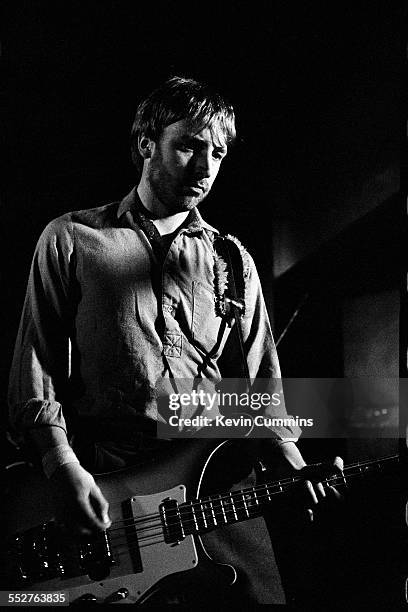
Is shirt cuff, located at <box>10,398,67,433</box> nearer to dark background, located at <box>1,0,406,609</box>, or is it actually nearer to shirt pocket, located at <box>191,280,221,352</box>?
Answer: dark background, located at <box>1,0,406,609</box>

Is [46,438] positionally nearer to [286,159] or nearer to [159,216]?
[159,216]

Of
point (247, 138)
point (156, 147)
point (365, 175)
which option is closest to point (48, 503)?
point (156, 147)

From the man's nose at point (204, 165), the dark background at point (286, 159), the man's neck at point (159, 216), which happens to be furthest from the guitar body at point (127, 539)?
the man's nose at point (204, 165)

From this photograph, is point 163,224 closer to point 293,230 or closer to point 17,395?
point 293,230

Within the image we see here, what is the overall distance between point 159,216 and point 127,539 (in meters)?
0.77

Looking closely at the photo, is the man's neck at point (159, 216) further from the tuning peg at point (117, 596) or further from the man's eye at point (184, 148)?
the tuning peg at point (117, 596)

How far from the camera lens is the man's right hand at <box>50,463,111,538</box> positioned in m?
1.48

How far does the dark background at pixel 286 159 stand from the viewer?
1693mm

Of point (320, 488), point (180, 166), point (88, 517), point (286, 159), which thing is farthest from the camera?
point (286, 159)

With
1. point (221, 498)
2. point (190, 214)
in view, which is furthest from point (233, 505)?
point (190, 214)

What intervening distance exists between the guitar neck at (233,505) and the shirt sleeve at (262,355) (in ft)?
0.43

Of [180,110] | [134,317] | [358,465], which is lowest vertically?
[358,465]

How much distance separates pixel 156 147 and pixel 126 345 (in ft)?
1.66

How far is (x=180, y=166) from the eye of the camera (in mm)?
1692
